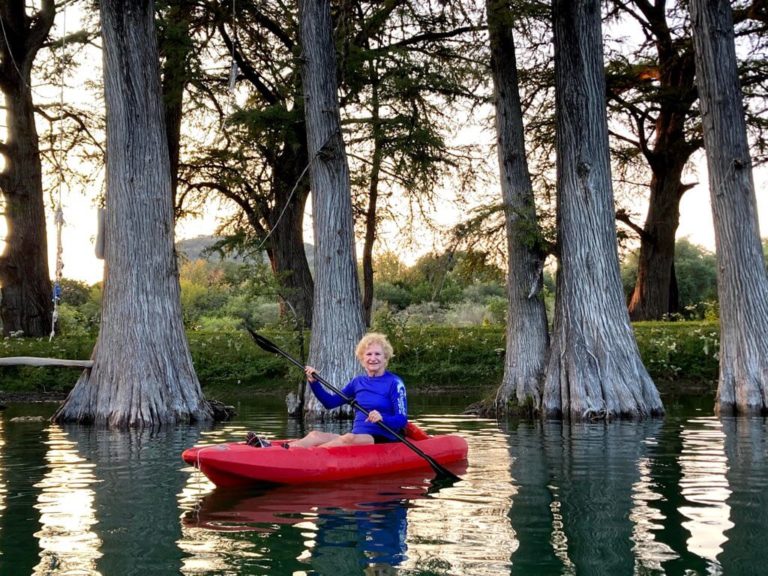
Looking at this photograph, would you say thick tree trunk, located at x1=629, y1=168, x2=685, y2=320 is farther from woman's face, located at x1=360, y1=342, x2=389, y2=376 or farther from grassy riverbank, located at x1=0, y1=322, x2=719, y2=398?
woman's face, located at x1=360, y1=342, x2=389, y2=376

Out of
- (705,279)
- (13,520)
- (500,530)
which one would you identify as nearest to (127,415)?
(13,520)

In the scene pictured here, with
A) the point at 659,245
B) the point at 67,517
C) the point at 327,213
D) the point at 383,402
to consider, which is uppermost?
the point at 659,245

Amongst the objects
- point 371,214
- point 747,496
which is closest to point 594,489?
point 747,496

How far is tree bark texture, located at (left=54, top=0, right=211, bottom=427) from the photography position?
12609 mm

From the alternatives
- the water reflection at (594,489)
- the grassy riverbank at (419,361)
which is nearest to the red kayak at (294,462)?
the water reflection at (594,489)

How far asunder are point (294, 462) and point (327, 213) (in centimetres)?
702

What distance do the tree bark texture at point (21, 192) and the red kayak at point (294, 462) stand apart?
14.5m

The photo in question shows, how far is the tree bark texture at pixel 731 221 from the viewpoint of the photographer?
1301 centimetres

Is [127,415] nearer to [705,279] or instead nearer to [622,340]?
[622,340]

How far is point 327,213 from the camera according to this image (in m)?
14.5

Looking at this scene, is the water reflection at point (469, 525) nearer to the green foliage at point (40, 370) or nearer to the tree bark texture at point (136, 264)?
the tree bark texture at point (136, 264)

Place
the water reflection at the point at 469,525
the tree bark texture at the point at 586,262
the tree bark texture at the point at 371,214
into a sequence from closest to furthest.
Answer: the water reflection at the point at 469,525 < the tree bark texture at the point at 586,262 < the tree bark texture at the point at 371,214

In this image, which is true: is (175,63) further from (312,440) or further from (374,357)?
(312,440)

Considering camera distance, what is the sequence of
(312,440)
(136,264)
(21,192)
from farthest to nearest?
(21,192)
(136,264)
(312,440)
